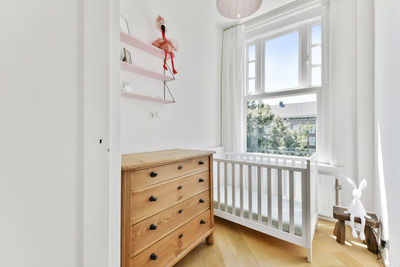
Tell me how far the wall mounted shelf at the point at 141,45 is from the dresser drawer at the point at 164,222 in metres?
1.46

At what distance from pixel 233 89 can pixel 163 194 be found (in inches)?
81.6

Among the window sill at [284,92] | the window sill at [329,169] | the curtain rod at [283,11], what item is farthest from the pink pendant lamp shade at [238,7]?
Answer: the window sill at [329,169]

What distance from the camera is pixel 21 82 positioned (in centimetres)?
40

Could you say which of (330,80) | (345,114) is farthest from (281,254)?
(330,80)

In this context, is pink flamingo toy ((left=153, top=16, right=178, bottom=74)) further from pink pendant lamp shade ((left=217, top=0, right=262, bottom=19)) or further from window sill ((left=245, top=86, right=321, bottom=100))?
window sill ((left=245, top=86, right=321, bottom=100))

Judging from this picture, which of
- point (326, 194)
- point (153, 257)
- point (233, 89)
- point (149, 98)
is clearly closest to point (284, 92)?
point (233, 89)

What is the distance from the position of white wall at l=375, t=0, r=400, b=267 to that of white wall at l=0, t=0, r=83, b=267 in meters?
1.73

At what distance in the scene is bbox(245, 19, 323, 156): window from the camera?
7.61 feet

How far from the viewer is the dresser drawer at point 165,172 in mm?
1063

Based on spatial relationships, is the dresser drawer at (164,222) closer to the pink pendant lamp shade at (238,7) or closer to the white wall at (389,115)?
the white wall at (389,115)

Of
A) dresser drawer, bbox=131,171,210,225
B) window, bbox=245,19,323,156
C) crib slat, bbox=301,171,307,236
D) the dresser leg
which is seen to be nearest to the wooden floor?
the dresser leg

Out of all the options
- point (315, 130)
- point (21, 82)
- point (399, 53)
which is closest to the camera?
point (21, 82)

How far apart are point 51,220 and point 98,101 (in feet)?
1.13

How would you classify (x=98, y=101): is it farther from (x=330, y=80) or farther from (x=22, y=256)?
(x=330, y=80)
